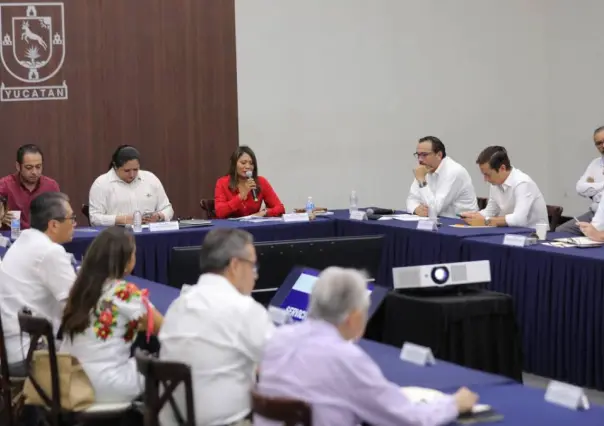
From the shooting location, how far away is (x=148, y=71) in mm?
8641

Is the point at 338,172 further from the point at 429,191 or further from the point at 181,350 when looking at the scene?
the point at 181,350

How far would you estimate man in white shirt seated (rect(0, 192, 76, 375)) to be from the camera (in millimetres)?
4098

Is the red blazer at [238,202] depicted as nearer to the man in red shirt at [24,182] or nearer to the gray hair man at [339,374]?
the man in red shirt at [24,182]

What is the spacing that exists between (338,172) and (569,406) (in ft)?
22.5

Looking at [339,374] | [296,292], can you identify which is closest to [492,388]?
[339,374]

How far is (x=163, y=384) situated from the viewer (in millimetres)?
3031

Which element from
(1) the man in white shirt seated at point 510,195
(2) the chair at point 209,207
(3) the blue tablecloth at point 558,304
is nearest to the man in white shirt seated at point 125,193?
(2) the chair at point 209,207

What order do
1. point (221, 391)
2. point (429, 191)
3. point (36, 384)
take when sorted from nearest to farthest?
point (221, 391)
point (36, 384)
point (429, 191)

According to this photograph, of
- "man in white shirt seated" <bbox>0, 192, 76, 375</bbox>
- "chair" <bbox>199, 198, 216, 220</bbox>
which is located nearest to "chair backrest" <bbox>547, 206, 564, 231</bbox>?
"chair" <bbox>199, 198, 216, 220</bbox>

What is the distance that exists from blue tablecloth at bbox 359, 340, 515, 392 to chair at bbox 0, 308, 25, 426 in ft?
4.76

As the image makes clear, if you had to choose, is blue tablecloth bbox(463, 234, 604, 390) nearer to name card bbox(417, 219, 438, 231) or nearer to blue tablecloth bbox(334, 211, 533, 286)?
blue tablecloth bbox(334, 211, 533, 286)

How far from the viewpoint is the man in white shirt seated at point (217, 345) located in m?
3.07

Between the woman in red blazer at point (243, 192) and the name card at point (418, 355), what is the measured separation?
13.7ft

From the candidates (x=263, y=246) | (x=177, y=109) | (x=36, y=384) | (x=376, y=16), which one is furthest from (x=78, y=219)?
(x=36, y=384)
